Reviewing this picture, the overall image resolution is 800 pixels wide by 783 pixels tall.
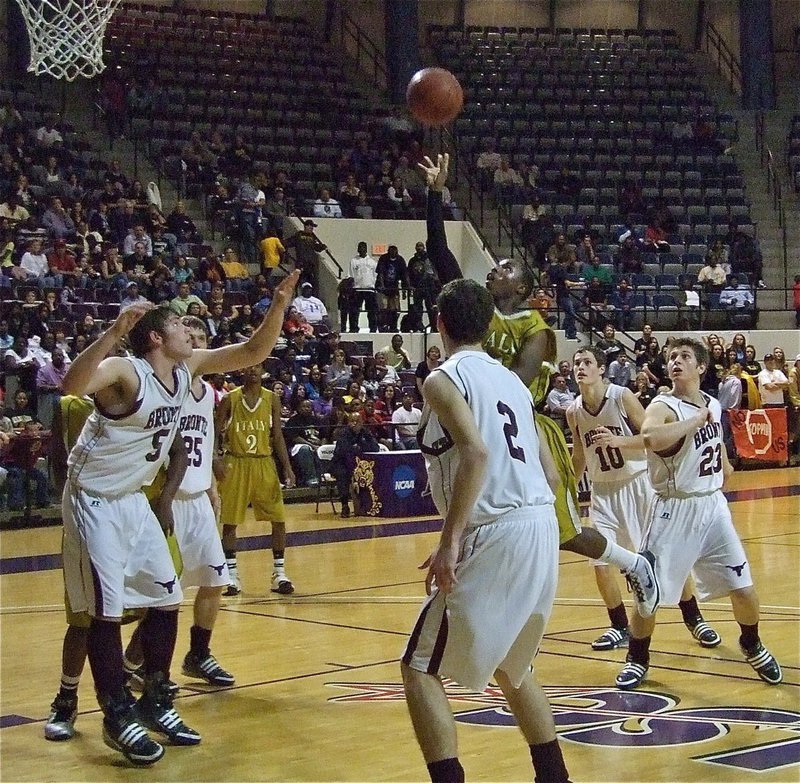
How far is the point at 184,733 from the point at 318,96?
20.4 m

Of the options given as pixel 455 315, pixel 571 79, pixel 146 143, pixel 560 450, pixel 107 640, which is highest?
pixel 571 79

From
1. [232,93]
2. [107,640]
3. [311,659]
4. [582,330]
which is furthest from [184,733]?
[232,93]

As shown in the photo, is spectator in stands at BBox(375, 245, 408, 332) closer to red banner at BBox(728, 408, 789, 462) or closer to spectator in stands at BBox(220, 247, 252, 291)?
spectator in stands at BBox(220, 247, 252, 291)

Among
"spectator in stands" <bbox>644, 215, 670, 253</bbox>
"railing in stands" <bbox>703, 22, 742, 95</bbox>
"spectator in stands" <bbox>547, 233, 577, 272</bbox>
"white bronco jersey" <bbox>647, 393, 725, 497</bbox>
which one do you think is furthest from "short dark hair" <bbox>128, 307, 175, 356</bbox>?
"railing in stands" <bbox>703, 22, 742, 95</bbox>

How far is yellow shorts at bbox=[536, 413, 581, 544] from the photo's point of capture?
557 cm

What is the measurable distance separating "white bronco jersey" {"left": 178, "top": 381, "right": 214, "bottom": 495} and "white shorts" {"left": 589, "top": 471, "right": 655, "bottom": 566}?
2220 mm

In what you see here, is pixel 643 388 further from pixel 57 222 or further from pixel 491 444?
pixel 491 444

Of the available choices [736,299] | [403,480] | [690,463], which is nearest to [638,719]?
[690,463]

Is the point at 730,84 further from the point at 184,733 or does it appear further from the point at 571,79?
the point at 184,733

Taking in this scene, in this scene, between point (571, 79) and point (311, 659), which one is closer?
point (311, 659)

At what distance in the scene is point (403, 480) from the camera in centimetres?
1455

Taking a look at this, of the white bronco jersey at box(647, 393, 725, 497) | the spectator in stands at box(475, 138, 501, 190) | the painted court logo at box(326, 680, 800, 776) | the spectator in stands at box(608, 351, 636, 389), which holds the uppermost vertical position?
the spectator in stands at box(475, 138, 501, 190)

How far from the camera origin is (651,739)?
5391 mm

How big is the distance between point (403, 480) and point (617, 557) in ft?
29.1
